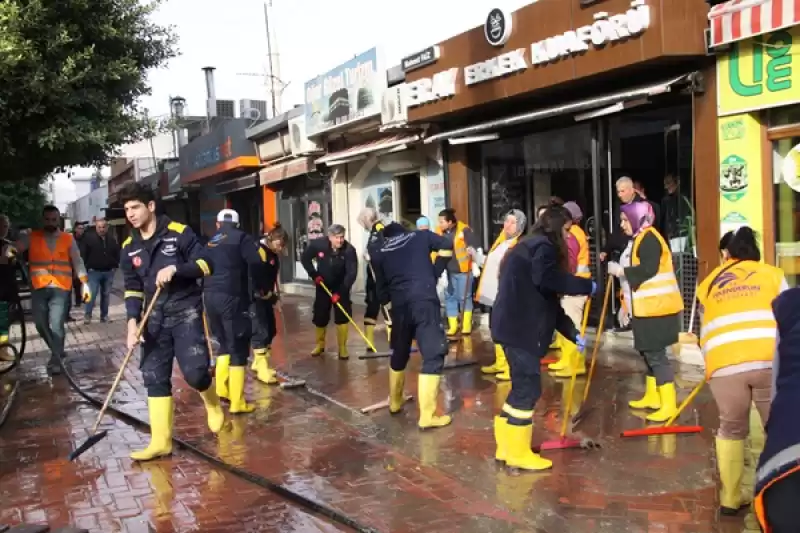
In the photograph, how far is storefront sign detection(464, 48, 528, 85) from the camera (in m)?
10.4

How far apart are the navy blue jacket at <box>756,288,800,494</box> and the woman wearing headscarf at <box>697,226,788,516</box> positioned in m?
1.76

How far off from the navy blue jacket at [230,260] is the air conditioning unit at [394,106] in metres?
6.48

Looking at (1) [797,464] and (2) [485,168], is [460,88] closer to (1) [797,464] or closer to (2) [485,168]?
(2) [485,168]

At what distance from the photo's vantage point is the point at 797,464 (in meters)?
2.24

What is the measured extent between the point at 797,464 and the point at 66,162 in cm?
1164

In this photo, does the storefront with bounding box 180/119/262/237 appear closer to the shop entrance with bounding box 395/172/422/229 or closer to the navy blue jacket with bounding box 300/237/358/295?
the shop entrance with bounding box 395/172/422/229

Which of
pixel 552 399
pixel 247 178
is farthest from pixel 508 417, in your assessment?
pixel 247 178

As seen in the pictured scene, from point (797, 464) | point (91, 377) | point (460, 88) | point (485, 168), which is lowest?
point (91, 377)

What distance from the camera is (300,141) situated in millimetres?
17922

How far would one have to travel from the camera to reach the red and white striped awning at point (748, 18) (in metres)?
7.20

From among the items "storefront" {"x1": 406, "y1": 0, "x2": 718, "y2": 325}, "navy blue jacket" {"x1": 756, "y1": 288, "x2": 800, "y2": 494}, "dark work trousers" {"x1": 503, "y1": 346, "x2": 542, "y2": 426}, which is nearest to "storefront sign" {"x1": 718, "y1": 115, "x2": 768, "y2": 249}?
"storefront" {"x1": 406, "y1": 0, "x2": 718, "y2": 325}

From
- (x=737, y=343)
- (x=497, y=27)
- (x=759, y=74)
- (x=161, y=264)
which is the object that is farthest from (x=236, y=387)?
(x=497, y=27)

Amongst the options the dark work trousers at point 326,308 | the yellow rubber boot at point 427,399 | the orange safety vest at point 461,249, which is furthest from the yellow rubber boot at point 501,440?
the orange safety vest at point 461,249

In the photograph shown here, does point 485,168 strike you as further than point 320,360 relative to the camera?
Yes
